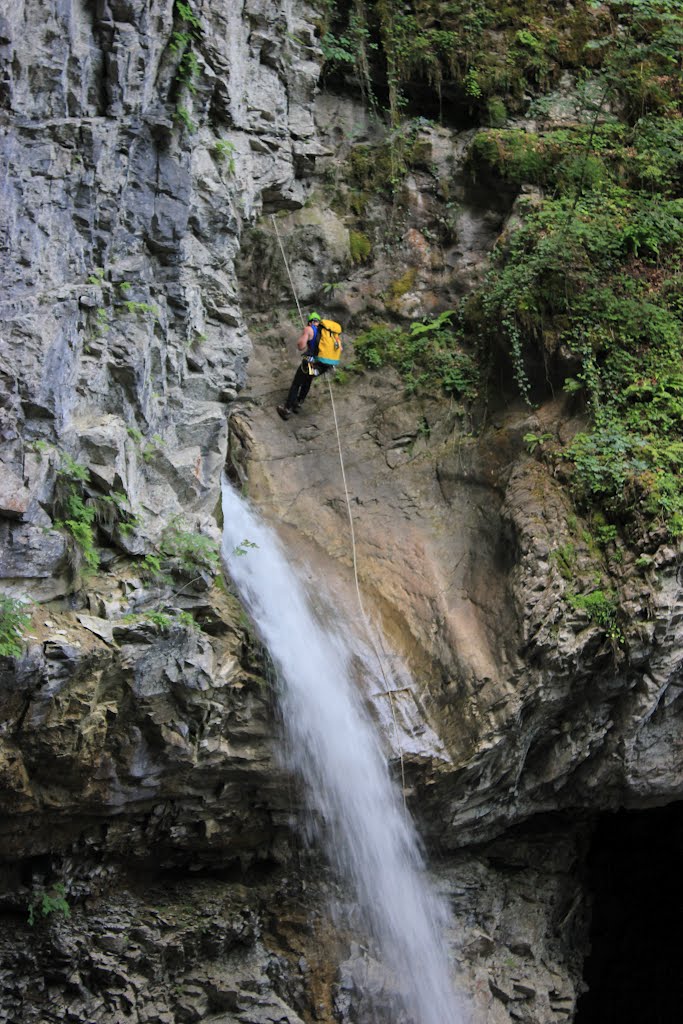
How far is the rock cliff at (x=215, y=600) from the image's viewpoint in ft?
23.7

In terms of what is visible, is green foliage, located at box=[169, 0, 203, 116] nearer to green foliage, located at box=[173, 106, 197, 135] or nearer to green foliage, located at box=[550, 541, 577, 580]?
green foliage, located at box=[173, 106, 197, 135]

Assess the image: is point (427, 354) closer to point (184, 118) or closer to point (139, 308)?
point (184, 118)

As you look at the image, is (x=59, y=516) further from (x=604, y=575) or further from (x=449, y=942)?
(x=449, y=942)

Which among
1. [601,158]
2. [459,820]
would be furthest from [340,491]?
[601,158]

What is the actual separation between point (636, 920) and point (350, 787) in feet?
16.2

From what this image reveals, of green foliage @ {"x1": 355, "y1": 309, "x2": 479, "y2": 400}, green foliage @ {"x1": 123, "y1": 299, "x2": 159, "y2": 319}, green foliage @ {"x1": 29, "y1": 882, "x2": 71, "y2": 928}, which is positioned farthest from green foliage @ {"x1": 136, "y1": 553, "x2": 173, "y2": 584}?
green foliage @ {"x1": 355, "y1": 309, "x2": 479, "y2": 400}

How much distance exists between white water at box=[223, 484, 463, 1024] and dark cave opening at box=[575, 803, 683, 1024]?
2.57 meters

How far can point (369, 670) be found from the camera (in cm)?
891

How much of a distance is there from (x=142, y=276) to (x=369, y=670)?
420cm

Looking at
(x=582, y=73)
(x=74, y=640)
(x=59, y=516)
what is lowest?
(x=74, y=640)

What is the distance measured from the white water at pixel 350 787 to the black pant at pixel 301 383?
236 cm

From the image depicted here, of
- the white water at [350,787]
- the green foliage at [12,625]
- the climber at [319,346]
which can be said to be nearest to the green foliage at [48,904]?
the white water at [350,787]

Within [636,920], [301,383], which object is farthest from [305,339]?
[636,920]

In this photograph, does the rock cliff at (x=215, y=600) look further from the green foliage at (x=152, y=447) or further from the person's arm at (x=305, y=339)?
the person's arm at (x=305, y=339)
